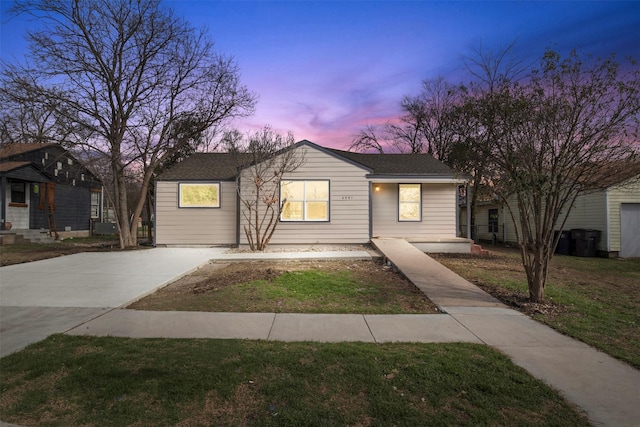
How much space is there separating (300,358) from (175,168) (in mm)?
13691

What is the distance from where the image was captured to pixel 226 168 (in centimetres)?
1592

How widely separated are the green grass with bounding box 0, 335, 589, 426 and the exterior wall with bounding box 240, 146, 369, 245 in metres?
9.90

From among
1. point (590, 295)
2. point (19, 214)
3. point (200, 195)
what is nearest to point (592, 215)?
point (590, 295)

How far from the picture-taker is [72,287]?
25.1ft

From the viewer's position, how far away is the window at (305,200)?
46.9 ft

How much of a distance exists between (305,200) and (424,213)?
489 cm

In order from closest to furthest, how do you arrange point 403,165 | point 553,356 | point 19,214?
point 553,356
point 403,165
point 19,214

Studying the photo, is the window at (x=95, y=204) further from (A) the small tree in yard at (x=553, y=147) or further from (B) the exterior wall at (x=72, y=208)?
(A) the small tree in yard at (x=553, y=147)

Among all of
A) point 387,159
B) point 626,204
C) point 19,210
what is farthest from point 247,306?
point 19,210

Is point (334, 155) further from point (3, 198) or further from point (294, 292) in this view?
point (3, 198)

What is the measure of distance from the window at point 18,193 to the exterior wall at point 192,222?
995cm

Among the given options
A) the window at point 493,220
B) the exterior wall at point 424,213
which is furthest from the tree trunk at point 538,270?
the window at point 493,220

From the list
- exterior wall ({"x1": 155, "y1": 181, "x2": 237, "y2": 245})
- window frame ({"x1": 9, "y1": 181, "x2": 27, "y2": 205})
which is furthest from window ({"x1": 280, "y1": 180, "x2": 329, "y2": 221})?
window frame ({"x1": 9, "y1": 181, "x2": 27, "y2": 205})

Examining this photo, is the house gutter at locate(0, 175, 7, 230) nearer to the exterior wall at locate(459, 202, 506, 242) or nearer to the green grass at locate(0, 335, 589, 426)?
the green grass at locate(0, 335, 589, 426)
